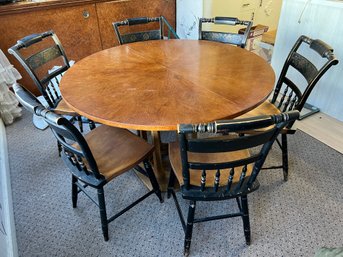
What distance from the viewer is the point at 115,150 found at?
1451mm

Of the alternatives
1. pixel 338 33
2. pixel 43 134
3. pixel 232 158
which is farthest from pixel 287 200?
pixel 43 134

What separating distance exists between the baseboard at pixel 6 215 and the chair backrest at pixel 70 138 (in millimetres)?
537

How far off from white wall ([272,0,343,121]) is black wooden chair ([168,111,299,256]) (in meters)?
1.55

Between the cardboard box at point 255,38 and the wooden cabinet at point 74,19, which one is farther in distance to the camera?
the cardboard box at point 255,38

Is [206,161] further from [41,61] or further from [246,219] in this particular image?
[41,61]

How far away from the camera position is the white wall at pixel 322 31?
222cm

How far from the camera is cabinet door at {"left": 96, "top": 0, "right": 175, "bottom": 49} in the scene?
2.93 meters

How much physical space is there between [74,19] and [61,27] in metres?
0.17

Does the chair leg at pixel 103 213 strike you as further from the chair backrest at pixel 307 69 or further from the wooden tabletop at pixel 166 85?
the chair backrest at pixel 307 69

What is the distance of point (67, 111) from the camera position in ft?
5.84

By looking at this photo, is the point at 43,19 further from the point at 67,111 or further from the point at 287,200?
the point at 287,200

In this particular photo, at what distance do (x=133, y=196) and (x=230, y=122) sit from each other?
113 cm

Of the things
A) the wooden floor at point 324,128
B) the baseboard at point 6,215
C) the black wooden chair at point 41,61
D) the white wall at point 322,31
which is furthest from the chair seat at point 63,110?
the white wall at point 322,31

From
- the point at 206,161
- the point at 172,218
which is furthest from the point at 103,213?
the point at 206,161
